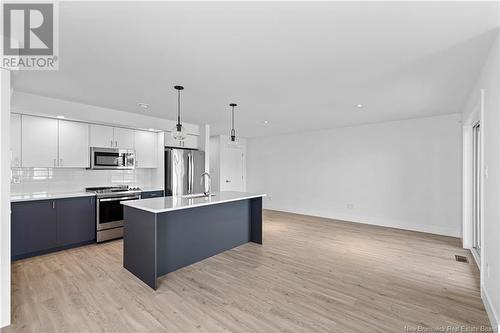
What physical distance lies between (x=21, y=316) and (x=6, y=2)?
2583 millimetres

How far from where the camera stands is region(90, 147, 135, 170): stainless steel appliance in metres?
4.34

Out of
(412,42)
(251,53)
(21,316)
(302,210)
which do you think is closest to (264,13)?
(251,53)

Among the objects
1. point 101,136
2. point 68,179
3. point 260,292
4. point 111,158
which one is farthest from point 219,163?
point 260,292

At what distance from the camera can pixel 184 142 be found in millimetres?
5734

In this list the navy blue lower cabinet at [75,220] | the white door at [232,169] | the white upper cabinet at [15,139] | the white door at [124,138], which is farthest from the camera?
the white door at [232,169]

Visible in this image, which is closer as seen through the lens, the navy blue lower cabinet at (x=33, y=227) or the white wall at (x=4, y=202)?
the white wall at (x=4, y=202)

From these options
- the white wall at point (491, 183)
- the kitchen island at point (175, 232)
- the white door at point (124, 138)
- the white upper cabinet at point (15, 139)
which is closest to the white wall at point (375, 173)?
the white wall at point (491, 183)

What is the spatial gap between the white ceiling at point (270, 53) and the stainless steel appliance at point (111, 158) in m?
0.90

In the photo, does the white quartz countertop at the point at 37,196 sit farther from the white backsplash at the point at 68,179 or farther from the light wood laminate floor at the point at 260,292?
the light wood laminate floor at the point at 260,292

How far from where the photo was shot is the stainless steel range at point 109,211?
164 inches

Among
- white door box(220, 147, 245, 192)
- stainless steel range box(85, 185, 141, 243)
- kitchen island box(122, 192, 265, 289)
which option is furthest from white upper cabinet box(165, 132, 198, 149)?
kitchen island box(122, 192, 265, 289)

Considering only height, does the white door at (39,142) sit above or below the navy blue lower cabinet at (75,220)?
above

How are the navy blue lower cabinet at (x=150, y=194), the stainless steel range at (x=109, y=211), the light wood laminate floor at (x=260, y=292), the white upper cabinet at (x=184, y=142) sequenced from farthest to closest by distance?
the white upper cabinet at (x=184, y=142) < the navy blue lower cabinet at (x=150, y=194) < the stainless steel range at (x=109, y=211) < the light wood laminate floor at (x=260, y=292)

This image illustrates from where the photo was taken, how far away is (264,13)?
168 cm
